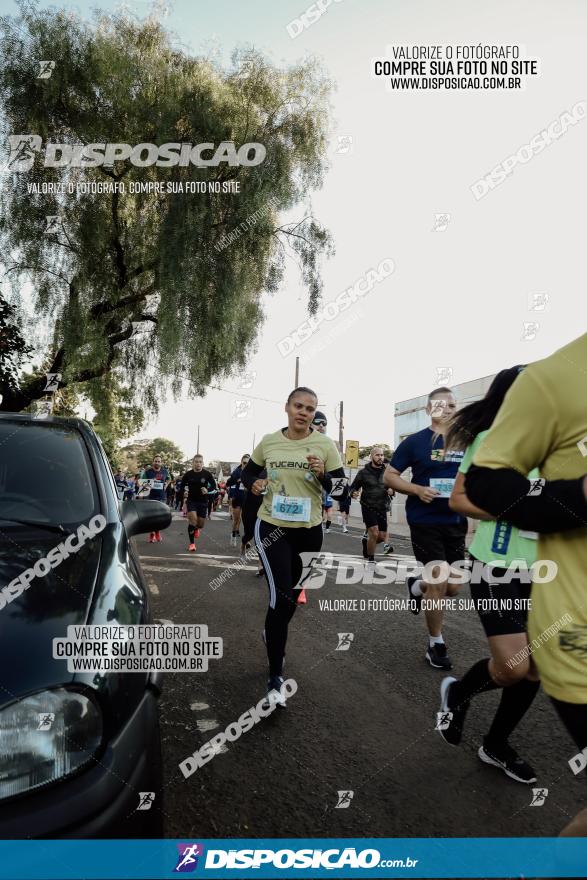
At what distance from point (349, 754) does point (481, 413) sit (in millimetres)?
1837

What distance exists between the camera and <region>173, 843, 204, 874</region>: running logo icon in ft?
6.54

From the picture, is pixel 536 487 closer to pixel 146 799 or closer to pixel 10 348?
pixel 146 799

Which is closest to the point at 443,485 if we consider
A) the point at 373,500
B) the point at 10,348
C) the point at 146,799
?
the point at 146,799

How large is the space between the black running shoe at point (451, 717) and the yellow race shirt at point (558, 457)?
1.76 metres

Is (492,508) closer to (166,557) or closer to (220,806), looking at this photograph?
(220,806)

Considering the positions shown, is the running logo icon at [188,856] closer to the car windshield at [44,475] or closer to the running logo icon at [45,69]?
the car windshield at [44,475]

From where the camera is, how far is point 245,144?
1479 cm

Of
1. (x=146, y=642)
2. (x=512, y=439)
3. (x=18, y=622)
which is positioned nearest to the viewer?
(x=512, y=439)

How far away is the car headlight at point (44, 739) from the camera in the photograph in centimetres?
132

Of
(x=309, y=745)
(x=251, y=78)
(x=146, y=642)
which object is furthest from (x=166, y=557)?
(x=251, y=78)

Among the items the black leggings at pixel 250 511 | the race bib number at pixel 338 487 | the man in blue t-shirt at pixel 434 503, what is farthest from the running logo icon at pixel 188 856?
the black leggings at pixel 250 511

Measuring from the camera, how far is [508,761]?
2783 mm

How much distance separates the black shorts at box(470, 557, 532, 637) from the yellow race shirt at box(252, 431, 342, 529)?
150 cm

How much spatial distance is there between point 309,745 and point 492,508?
Answer: 218 centimetres
